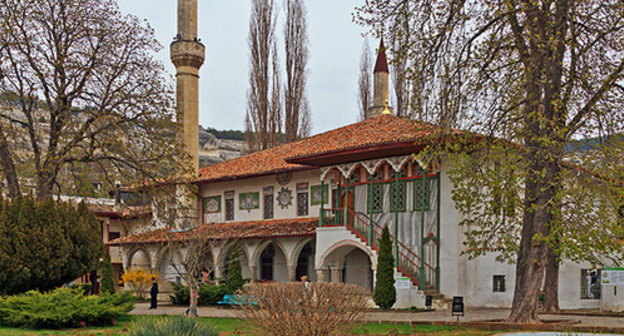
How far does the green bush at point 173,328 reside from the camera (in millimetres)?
8125

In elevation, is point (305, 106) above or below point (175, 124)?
above

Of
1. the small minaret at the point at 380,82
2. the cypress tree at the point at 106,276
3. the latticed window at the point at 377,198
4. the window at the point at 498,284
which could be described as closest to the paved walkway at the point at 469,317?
the window at the point at 498,284

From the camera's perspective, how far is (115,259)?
3719 centimetres

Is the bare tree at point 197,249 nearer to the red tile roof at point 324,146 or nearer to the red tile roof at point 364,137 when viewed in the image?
the red tile roof at point 324,146

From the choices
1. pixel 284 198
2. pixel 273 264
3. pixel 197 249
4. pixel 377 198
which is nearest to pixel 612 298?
pixel 377 198

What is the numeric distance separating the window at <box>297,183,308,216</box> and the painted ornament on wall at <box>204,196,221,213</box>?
15.0ft

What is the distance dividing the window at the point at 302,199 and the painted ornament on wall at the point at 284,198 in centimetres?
41

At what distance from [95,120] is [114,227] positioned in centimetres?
2229

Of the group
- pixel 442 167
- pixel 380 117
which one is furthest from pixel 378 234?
pixel 380 117

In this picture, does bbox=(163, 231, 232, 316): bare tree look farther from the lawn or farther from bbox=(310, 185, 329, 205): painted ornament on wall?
the lawn

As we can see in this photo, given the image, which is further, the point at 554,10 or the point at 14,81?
the point at 14,81

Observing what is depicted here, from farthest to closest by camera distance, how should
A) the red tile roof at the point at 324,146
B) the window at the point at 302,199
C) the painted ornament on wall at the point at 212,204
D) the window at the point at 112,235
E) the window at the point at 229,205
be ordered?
the window at the point at 112,235 → the painted ornament on wall at the point at 212,204 → the window at the point at 229,205 → the window at the point at 302,199 → the red tile roof at the point at 324,146

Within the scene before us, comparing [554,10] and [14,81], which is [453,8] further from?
[14,81]

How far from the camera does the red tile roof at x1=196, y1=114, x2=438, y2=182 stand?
21.5 m
